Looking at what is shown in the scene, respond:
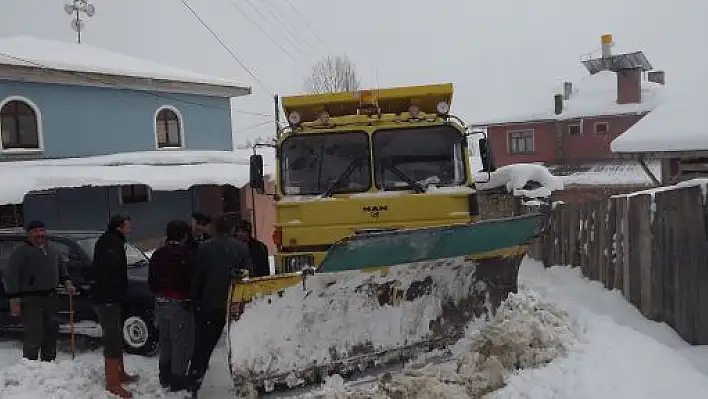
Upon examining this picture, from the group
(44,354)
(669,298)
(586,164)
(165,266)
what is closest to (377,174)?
(165,266)

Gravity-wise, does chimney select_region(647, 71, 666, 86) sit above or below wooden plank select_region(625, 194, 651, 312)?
above

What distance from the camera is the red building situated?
1357 inches

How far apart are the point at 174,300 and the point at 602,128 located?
3270cm

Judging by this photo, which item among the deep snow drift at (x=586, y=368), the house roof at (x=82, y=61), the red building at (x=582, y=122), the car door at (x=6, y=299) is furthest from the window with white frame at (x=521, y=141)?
the car door at (x=6, y=299)

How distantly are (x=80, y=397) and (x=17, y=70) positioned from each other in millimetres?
12921

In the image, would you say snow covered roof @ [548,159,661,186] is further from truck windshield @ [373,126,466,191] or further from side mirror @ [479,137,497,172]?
truck windshield @ [373,126,466,191]

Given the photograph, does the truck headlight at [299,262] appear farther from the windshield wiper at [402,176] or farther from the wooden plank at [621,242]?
the wooden plank at [621,242]

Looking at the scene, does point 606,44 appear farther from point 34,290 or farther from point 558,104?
point 34,290

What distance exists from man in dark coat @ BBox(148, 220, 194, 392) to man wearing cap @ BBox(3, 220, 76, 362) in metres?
1.61

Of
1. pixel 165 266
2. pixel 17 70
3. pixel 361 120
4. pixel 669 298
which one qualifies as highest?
pixel 17 70

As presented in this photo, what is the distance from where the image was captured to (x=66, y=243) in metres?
8.73

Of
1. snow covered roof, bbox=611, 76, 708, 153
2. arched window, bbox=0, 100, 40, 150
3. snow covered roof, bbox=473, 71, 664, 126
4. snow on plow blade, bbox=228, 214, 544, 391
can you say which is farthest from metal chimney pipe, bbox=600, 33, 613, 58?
snow on plow blade, bbox=228, 214, 544, 391

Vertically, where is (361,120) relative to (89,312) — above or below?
above

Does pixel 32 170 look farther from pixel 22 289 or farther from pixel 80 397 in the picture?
pixel 80 397
